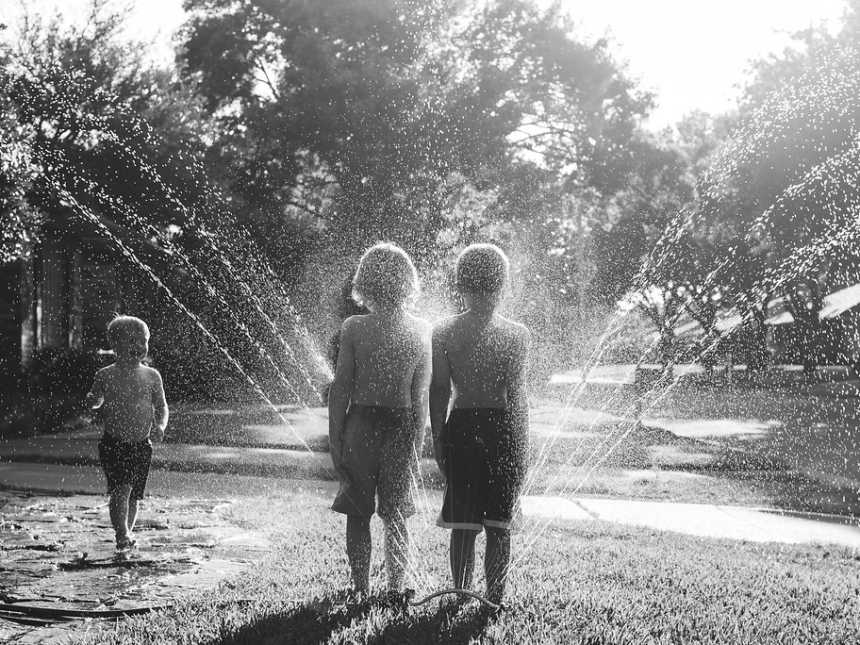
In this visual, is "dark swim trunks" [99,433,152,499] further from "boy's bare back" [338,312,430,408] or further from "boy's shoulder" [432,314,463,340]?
"boy's shoulder" [432,314,463,340]

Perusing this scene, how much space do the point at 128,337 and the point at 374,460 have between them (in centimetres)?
225

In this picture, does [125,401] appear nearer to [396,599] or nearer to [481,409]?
[396,599]

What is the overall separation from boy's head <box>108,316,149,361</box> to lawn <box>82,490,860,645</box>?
1.62 m

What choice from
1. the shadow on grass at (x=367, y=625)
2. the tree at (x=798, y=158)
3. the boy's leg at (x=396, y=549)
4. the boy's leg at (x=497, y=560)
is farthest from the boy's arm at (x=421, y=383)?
the tree at (x=798, y=158)

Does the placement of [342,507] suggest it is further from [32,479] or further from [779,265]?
[779,265]

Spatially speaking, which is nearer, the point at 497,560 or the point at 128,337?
the point at 497,560

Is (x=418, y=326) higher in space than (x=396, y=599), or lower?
higher

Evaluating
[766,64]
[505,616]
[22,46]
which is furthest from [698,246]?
[505,616]

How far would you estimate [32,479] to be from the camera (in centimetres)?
896

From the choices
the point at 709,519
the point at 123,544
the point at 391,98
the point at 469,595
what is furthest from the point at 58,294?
the point at 469,595

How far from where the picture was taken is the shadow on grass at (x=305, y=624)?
11.8ft

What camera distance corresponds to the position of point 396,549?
13.5ft

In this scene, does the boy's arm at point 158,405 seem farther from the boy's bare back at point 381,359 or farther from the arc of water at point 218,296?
the arc of water at point 218,296

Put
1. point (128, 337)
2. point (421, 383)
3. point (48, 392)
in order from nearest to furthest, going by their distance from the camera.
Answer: point (421, 383)
point (128, 337)
point (48, 392)
